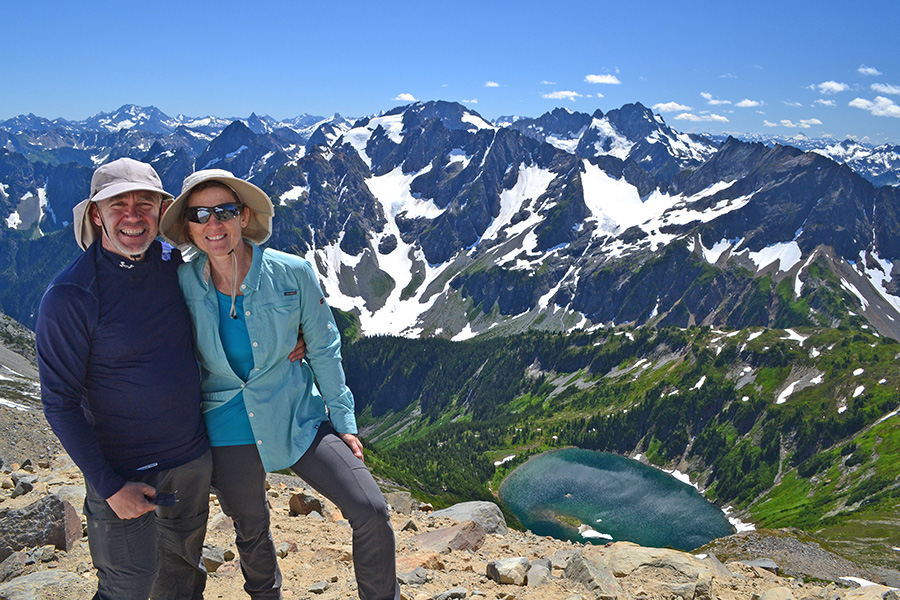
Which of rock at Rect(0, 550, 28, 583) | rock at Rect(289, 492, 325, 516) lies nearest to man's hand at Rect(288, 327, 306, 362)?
rock at Rect(0, 550, 28, 583)

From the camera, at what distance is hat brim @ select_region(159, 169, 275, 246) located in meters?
7.32

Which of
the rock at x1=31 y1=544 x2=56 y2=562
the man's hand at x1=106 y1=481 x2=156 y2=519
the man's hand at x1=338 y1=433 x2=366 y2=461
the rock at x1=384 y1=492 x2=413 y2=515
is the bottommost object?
the rock at x1=384 y1=492 x2=413 y2=515

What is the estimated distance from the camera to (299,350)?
7.97 metres

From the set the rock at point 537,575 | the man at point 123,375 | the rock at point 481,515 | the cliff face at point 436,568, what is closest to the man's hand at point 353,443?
the man at point 123,375

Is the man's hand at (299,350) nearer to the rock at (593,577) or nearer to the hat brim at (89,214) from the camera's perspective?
the hat brim at (89,214)

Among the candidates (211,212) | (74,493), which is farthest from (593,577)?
(74,493)

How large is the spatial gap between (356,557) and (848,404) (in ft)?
648

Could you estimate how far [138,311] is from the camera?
6.76 meters

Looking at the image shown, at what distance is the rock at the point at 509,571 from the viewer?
11992 mm

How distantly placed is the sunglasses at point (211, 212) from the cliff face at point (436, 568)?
686 centimetres

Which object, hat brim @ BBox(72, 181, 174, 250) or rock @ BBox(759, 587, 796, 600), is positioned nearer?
hat brim @ BBox(72, 181, 174, 250)

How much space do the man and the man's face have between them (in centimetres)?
1

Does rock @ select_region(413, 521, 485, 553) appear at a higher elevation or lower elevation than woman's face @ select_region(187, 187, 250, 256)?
lower

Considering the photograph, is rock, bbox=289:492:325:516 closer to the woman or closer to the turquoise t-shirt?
the woman
